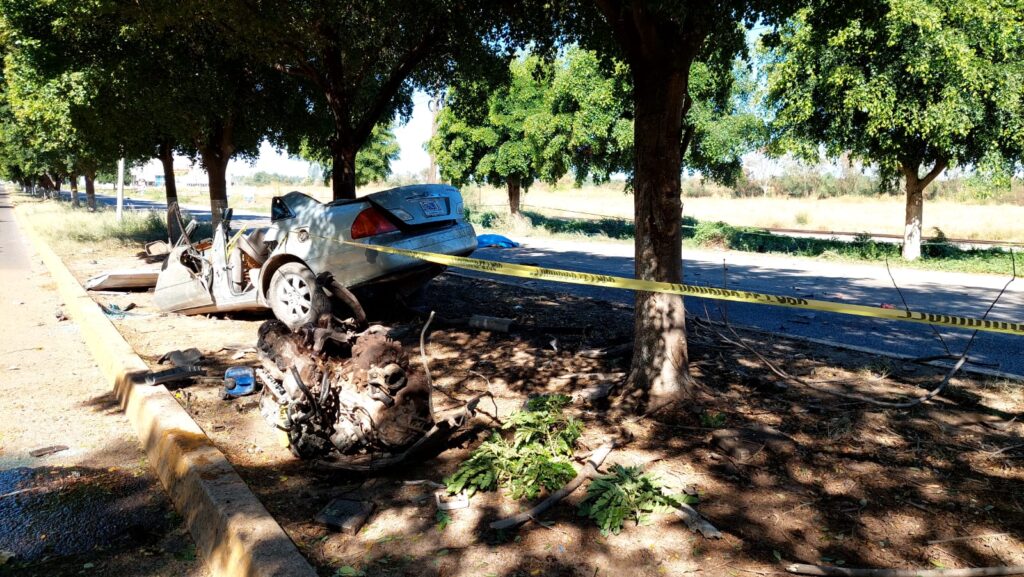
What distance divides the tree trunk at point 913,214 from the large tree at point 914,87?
0.02 metres

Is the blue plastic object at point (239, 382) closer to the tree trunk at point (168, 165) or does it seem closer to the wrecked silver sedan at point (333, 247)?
the wrecked silver sedan at point (333, 247)

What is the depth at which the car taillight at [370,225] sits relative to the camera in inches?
257

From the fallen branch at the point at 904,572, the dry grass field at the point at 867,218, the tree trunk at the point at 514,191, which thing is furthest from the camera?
the dry grass field at the point at 867,218

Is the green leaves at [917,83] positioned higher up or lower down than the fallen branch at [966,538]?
higher up

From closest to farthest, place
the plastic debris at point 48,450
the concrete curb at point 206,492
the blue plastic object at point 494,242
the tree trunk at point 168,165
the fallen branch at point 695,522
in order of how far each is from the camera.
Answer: the concrete curb at point 206,492 → the fallen branch at point 695,522 → the plastic debris at point 48,450 → the blue plastic object at point 494,242 → the tree trunk at point 168,165

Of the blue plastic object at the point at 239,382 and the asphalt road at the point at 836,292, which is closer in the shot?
the blue plastic object at the point at 239,382

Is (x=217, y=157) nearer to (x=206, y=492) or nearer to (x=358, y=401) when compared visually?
(x=358, y=401)

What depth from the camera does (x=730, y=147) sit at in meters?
23.9

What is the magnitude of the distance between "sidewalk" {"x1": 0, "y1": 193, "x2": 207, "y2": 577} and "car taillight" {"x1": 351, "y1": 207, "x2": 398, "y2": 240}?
2484 mm

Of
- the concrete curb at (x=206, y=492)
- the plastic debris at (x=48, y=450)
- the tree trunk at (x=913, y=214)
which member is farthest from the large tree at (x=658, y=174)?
the tree trunk at (x=913, y=214)

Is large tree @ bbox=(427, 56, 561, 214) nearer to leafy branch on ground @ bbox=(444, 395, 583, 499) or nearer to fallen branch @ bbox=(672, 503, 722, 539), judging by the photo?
leafy branch on ground @ bbox=(444, 395, 583, 499)

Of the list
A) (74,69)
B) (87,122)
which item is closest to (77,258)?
(87,122)

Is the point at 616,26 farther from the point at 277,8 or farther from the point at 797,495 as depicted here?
the point at 277,8

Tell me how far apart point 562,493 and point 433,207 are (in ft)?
14.2
